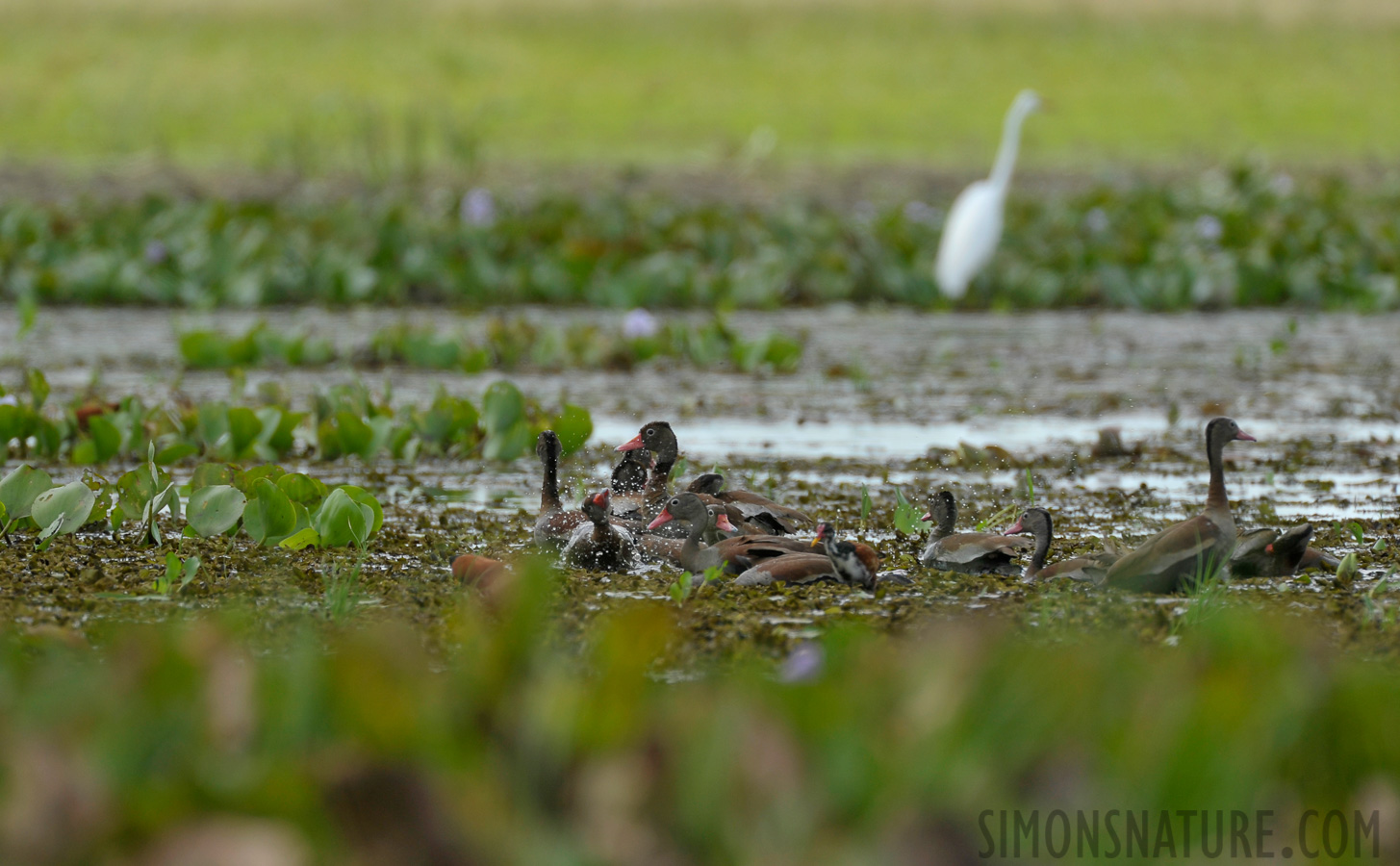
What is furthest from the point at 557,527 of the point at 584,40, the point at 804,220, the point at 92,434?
the point at 584,40

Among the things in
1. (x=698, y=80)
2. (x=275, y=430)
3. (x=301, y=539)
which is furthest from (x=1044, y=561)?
(x=698, y=80)

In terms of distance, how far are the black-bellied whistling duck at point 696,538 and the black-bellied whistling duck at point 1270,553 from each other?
1099 mm

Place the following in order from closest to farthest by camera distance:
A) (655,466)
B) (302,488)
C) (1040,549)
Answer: (1040,549)
(302,488)
(655,466)

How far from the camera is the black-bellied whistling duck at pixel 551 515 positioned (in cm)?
430

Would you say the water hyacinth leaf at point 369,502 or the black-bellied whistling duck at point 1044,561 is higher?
the water hyacinth leaf at point 369,502

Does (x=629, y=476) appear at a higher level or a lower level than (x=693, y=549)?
higher

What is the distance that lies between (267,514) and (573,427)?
1.51m

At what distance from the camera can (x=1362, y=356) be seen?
867 cm

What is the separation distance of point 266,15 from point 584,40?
6677mm

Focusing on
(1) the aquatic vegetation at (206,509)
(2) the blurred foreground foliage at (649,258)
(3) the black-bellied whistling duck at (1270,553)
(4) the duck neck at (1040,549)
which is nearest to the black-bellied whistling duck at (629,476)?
(1) the aquatic vegetation at (206,509)

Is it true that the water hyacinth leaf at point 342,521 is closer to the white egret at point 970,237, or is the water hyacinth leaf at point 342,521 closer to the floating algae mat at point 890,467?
the floating algae mat at point 890,467

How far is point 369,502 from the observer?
4.18m

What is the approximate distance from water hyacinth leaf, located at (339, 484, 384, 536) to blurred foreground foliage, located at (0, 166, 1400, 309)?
6.50 metres

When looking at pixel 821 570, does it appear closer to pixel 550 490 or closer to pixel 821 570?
pixel 821 570
